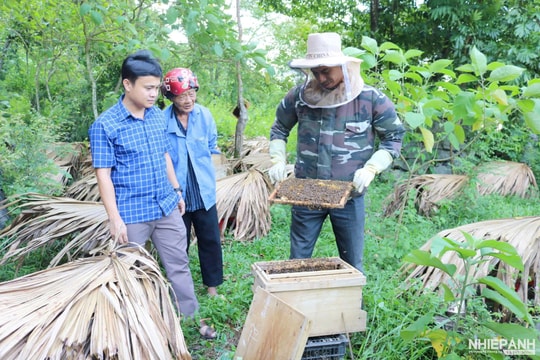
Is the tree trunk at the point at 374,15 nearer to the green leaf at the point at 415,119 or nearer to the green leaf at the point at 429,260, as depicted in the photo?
the green leaf at the point at 415,119

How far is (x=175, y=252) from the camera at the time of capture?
2.94 metres

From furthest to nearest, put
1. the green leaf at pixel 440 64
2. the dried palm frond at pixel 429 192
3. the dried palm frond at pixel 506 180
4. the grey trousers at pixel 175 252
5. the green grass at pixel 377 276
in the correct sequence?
1. the dried palm frond at pixel 506 180
2. the dried palm frond at pixel 429 192
3. the green leaf at pixel 440 64
4. the grey trousers at pixel 175 252
5. the green grass at pixel 377 276

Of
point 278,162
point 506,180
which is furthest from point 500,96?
point 506,180

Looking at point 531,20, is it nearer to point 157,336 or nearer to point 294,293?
point 294,293

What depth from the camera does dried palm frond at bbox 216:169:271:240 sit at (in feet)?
15.6

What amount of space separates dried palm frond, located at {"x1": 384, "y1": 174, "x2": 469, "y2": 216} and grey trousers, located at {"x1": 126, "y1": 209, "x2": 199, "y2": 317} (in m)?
3.25

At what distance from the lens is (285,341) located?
2102 millimetres

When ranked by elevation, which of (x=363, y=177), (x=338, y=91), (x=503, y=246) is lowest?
(x=503, y=246)

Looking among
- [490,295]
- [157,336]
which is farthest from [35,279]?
[490,295]

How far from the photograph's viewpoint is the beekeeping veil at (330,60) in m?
2.70

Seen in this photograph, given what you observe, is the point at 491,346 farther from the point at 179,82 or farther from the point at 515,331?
the point at 179,82

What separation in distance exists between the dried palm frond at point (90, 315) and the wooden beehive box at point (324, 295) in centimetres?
58

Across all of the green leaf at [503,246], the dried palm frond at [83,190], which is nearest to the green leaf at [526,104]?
the green leaf at [503,246]

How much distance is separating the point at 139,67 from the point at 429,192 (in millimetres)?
4216
